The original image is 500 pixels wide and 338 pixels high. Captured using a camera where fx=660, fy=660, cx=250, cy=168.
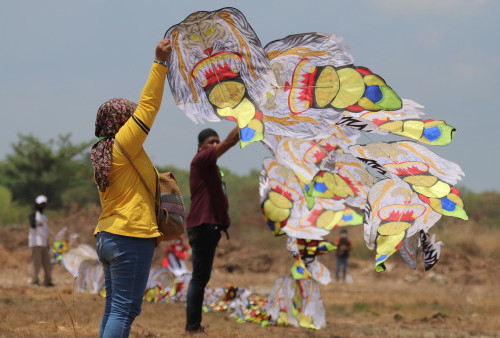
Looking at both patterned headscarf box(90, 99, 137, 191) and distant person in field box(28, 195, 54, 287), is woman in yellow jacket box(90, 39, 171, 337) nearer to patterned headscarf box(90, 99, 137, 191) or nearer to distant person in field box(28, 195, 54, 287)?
patterned headscarf box(90, 99, 137, 191)

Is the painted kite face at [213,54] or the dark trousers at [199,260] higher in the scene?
the painted kite face at [213,54]

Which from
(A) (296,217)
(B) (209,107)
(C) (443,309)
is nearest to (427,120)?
(B) (209,107)

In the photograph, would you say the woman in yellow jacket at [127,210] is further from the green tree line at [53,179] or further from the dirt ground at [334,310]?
the green tree line at [53,179]

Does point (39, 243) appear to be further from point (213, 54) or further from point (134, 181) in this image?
point (134, 181)

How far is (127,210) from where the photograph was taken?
3.53 m

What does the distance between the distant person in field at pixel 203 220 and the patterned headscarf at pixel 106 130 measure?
2.01 metres

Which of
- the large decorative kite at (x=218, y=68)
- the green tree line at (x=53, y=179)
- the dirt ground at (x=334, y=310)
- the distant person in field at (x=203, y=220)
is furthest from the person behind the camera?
the green tree line at (x=53, y=179)

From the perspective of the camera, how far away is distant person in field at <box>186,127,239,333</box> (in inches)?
226

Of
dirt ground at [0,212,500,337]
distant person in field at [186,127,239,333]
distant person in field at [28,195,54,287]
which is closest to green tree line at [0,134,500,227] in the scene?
dirt ground at [0,212,500,337]

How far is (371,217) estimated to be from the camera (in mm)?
4754

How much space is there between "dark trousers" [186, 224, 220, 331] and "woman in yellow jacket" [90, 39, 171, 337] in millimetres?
2134

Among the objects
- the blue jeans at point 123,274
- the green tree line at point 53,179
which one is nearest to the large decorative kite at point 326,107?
the blue jeans at point 123,274

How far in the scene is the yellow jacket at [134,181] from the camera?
3.48 m

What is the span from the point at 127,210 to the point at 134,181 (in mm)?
164
